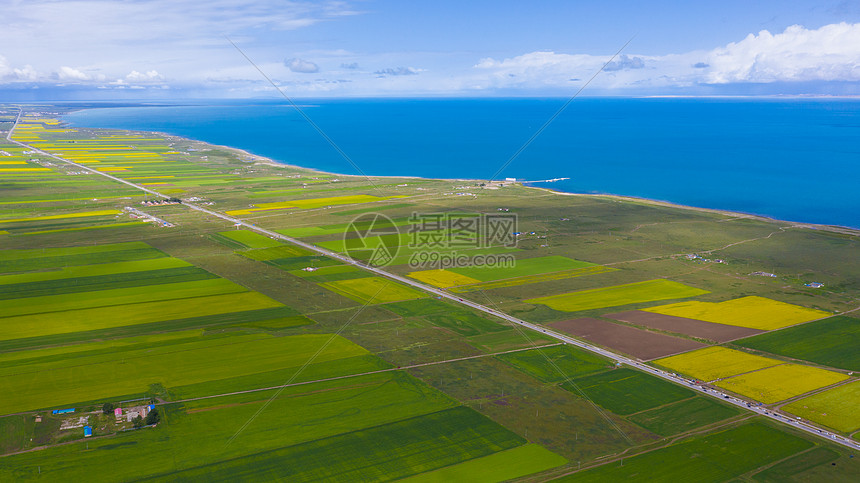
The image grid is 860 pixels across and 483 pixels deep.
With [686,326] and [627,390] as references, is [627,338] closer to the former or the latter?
[686,326]

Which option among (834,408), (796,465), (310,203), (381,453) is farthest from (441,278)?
(310,203)

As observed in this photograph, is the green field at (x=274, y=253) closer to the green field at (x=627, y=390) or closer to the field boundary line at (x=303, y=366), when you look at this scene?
the field boundary line at (x=303, y=366)

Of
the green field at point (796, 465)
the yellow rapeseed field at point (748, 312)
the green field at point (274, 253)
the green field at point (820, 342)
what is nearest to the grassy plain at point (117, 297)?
the green field at point (274, 253)

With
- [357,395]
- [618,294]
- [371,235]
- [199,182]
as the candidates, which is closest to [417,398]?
[357,395]

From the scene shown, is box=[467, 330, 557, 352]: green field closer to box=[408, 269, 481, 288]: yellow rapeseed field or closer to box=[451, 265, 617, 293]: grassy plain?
box=[451, 265, 617, 293]: grassy plain

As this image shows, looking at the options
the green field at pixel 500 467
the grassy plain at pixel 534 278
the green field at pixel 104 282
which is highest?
the green field at pixel 104 282

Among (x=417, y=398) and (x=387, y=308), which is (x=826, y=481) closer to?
(x=417, y=398)
